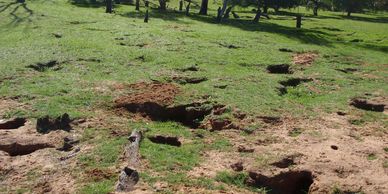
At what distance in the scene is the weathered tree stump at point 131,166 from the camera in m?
8.48

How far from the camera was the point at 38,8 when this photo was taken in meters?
32.4

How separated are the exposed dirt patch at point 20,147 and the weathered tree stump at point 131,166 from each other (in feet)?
5.85

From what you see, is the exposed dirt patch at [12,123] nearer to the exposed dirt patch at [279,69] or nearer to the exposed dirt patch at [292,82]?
the exposed dirt patch at [292,82]

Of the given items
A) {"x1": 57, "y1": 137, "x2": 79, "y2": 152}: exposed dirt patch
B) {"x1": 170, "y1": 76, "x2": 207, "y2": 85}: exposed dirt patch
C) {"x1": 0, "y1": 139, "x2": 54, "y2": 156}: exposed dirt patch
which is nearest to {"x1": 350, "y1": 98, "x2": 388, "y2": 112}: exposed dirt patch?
{"x1": 170, "y1": 76, "x2": 207, "y2": 85}: exposed dirt patch

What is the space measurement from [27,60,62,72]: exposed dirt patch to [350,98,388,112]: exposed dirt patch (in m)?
9.65

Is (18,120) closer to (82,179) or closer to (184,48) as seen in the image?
(82,179)

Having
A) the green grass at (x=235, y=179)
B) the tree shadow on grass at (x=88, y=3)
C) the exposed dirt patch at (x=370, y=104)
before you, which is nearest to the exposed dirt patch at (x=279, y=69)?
the exposed dirt patch at (x=370, y=104)

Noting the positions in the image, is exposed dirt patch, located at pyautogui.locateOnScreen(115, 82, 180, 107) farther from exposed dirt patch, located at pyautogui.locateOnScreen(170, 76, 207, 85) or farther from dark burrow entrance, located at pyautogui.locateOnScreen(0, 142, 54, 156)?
dark burrow entrance, located at pyautogui.locateOnScreen(0, 142, 54, 156)

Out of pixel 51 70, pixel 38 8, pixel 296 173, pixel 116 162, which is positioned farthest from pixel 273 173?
pixel 38 8

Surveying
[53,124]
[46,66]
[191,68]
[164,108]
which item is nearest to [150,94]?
[164,108]

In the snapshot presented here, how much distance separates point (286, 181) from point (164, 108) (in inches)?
168

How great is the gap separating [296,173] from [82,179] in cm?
417

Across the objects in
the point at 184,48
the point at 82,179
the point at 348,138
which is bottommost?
the point at 82,179

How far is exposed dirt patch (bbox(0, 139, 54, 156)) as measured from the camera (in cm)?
1027
